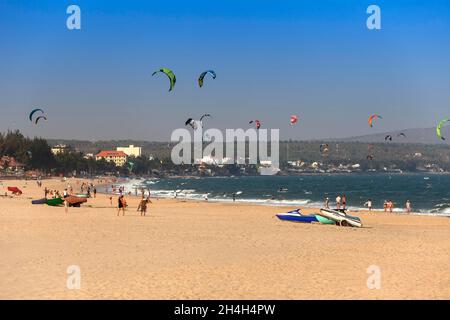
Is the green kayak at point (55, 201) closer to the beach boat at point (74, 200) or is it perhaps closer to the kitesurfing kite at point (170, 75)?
the beach boat at point (74, 200)

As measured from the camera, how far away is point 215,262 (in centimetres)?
1487

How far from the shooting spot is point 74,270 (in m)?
13.1

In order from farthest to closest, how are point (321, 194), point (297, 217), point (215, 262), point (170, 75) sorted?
point (321, 194), point (170, 75), point (297, 217), point (215, 262)

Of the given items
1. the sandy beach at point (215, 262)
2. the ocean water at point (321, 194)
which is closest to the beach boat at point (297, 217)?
the sandy beach at point (215, 262)

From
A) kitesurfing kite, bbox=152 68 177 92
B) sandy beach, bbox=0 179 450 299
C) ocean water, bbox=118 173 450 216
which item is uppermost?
kitesurfing kite, bbox=152 68 177 92

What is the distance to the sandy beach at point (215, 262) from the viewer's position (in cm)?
1147

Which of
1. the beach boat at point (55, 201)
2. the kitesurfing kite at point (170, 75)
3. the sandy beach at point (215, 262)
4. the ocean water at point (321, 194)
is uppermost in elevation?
the kitesurfing kite at point (170, 75)

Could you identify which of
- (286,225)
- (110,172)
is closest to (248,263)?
(286,225)

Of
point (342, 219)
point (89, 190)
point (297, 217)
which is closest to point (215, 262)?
point (342, 219)

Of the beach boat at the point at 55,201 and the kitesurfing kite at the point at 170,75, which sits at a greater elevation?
the kitesurfing kite at the point at 170,75

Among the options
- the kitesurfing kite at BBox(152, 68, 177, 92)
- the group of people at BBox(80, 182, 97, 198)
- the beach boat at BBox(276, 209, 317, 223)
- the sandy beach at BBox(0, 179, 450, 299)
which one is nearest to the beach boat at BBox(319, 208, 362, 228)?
the beach boat at BBox(276, 209, 317, 223)

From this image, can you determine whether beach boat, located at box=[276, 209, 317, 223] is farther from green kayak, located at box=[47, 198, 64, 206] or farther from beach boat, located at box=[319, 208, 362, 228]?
green kayak, located at box=[47, 198, 64, 206]

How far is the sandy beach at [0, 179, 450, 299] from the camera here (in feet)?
37.6

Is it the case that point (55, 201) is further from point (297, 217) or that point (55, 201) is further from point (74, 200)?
point (297, 217)
